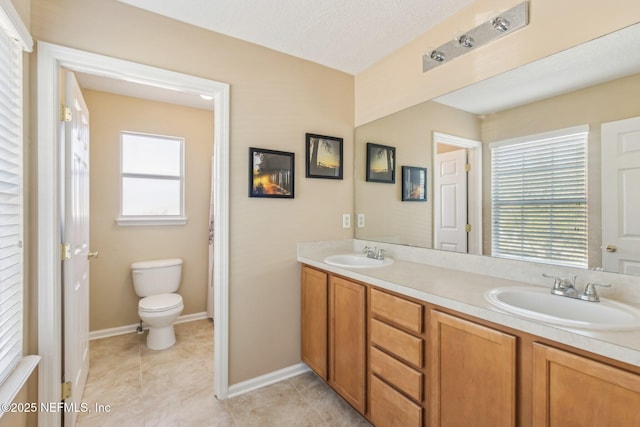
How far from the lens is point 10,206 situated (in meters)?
1.22

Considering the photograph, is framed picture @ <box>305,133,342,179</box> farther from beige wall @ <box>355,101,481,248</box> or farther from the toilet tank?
the toilet tank

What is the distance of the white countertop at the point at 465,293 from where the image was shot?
30.5 inches

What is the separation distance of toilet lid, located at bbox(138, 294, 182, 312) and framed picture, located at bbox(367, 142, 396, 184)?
6.76 feet

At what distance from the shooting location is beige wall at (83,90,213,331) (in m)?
2.77

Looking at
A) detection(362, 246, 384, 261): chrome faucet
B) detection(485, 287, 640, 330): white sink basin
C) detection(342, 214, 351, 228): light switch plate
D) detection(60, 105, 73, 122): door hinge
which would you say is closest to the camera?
detection(485, 287, 640, 330): white sink basin

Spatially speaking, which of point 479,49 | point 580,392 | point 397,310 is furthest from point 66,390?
point 479,49

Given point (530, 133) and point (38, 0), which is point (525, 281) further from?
point (38, 0)

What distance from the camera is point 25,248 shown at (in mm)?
1360

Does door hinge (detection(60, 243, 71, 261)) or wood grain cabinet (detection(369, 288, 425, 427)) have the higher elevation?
door hinge (detection(60, 243, 71, 261))

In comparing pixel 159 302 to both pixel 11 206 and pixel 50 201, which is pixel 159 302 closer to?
pixel 50 201

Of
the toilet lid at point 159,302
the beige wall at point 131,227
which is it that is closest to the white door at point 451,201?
the toilet lid at point 159,302

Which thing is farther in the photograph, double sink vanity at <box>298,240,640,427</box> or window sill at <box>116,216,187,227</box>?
window sill at <box>116,216,187,227</box>

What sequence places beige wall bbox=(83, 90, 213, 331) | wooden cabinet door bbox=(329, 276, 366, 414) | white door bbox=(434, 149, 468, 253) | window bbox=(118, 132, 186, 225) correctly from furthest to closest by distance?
1. window bbox=(118, 132, 186, 225)
2. beige wall bbox=(83, 90, 213, 331)
3. white door bbox=(434, 149, 468, 253)
4. wooden cabinet door bbox=(329, 276, 366, 414)

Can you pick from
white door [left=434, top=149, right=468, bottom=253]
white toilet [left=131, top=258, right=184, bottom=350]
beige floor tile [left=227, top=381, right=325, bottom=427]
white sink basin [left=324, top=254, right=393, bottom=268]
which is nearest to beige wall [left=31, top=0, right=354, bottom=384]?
beige floor tile [left=227, top=381, right=325, bottom=427]
